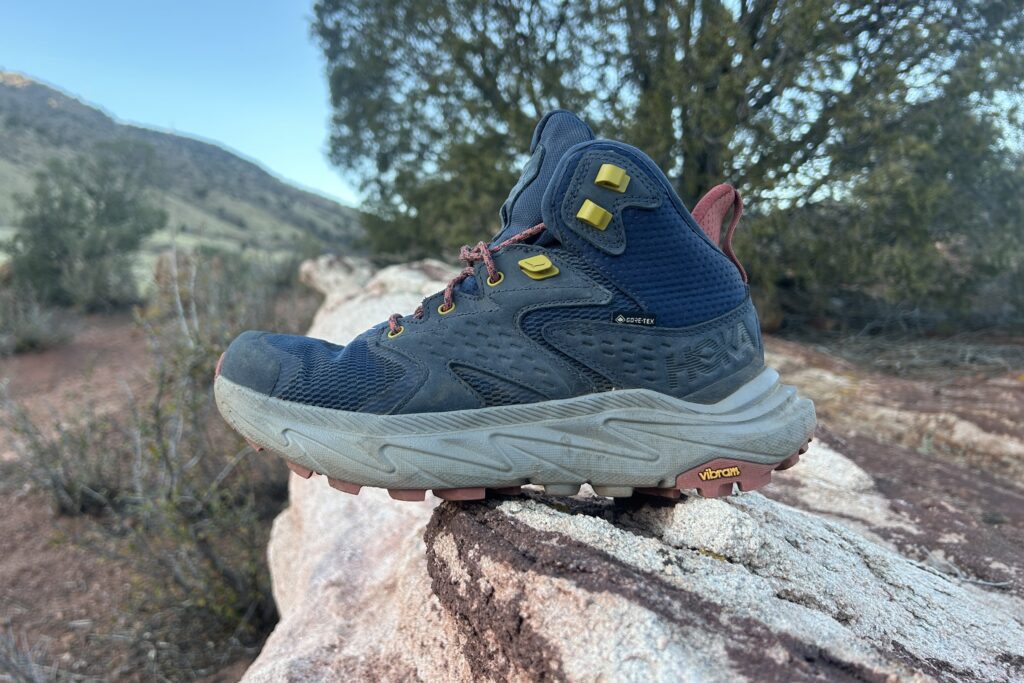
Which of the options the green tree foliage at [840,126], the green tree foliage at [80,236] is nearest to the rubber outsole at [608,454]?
the green tree foliage at [840,126]

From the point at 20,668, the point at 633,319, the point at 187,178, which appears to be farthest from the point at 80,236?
the point at 187,178

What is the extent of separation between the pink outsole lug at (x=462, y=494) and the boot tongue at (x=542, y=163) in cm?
57

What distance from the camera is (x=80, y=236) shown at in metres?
10.9

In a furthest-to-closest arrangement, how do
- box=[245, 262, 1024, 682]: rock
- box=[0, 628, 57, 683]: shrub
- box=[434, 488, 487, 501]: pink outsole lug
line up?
box=[0, 628, 57, 683]: shrub < box=[434, 488, 487, 501]: pink outsole lug < box=[245, 262, 1024, 682]: rock

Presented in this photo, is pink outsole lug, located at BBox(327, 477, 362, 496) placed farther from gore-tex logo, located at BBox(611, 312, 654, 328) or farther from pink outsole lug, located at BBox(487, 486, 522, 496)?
gore-tex logo, located at BBox(611, 312, 654, 328)

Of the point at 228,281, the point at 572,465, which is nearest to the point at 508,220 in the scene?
the point at 572,465

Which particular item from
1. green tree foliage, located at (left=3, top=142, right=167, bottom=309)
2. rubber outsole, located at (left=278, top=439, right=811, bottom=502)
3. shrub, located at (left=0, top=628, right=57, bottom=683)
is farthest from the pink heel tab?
green tree foliage, located at (left=3, top=142, right=167, bottom=309)

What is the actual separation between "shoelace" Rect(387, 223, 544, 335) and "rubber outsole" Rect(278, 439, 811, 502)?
36 cm

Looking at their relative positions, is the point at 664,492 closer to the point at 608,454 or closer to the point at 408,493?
the point at 608,454

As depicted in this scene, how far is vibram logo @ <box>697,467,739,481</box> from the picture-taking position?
1239 mm

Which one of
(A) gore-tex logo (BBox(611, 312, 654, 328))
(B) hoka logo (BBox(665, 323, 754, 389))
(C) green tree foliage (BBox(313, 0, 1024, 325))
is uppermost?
(C) green tree foliage (BBox(313, 0, 1024, 325))

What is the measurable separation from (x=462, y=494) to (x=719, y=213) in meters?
0.87

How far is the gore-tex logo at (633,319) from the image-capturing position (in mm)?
1302

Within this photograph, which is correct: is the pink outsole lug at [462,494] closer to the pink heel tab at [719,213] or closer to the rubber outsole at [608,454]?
the rubber outsole at [608,454]
